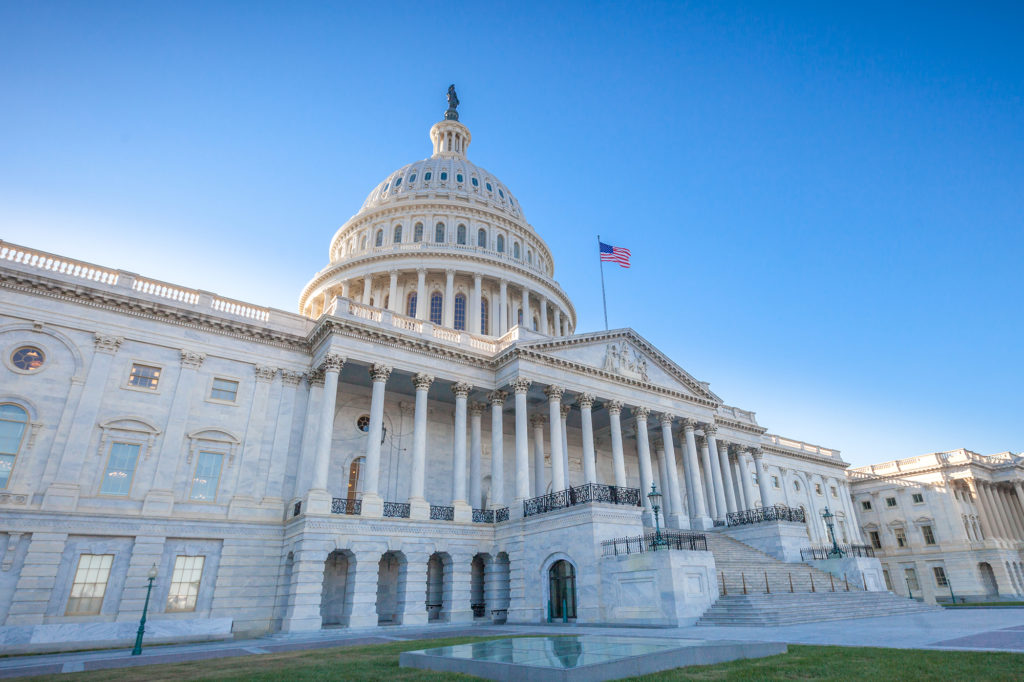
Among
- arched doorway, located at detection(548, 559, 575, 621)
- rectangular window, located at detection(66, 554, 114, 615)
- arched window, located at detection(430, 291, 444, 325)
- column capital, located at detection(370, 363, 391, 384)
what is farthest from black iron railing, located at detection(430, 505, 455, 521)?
arched window, located at detection(430, 291, 444, 325)

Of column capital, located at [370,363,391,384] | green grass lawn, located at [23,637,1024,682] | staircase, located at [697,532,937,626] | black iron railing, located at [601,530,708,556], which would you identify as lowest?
green grass lawn, located at [23,637,1024,682]

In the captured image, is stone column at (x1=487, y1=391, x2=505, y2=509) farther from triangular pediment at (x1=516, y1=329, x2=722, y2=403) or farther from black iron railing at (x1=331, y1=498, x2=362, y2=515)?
black iron railing at (x1=331, y1=498, x2=362, y2=515)

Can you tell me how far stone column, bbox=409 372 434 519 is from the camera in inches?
1150

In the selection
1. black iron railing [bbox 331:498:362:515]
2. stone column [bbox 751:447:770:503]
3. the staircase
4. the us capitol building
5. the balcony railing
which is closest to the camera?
the staircase

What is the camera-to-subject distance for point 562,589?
27.3 m

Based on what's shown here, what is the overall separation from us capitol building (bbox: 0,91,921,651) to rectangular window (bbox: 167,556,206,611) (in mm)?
80

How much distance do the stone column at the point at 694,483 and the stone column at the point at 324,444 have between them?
75.4 feet

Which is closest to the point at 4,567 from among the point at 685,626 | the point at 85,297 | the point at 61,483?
the point at 61,483

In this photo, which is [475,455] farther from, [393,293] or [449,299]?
[393,293]

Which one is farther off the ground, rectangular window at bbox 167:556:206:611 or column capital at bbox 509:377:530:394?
Result: column capital at bbox 509:377:530:394

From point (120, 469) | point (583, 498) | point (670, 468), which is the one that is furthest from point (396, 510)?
point (670, 468)

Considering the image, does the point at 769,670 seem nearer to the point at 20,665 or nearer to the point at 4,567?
the point at 20,665

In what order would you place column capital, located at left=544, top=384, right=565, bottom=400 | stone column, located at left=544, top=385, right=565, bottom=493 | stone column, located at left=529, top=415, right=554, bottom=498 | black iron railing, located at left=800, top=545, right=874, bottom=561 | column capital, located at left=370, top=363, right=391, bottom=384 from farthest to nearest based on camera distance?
stone column, located at left=529, top=415, right=554, bottom=498 → column capital, located at left=544, top=384, right=565, bottom=400 → black iron railing, located at left=800, top=545, right=874, bottom=561 → stone column, located at left=544, top=385, right=565, bottom=493 → column capital, located at left=370, top=363, right=391, bottom=384

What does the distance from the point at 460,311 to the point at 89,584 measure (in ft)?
110
